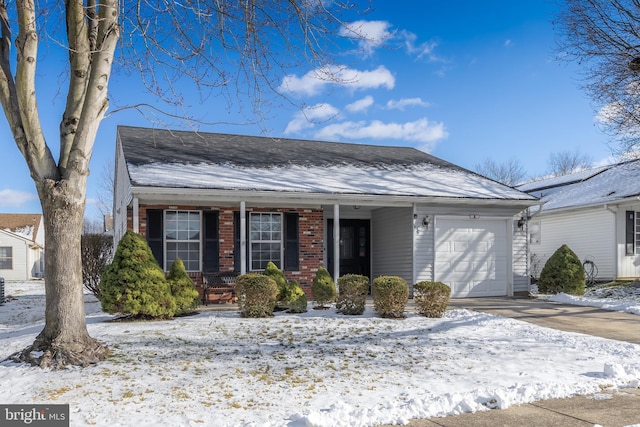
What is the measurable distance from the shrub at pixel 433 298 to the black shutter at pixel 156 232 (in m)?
5.89

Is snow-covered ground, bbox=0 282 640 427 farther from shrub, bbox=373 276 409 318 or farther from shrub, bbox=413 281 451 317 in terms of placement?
shrub, bbox=413 281 451 317

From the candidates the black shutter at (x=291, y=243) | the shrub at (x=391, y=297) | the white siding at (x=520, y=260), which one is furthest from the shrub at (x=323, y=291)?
the white siding at (x=520, y=260)

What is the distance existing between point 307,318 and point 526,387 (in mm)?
4788

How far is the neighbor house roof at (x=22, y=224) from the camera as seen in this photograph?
34.0 metres

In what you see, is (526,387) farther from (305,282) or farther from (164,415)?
(305,282)

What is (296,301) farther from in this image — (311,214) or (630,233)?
(630,233)

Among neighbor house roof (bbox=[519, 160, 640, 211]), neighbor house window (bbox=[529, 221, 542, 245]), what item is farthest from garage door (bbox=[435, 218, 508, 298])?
neighbor house window (bbox=[529, 221, 542, 245])

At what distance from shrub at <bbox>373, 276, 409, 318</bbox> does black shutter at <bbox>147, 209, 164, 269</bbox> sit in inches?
206

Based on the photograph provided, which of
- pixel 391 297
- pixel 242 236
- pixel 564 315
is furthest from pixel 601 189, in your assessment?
pixel 242 236

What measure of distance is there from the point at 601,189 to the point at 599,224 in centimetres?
179

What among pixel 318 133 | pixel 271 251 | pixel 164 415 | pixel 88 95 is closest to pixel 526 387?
pixel 164 415

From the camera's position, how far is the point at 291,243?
529 inches

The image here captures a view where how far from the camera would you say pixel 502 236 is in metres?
14.2

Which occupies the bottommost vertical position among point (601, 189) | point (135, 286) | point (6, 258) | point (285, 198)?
point (6, 258)
